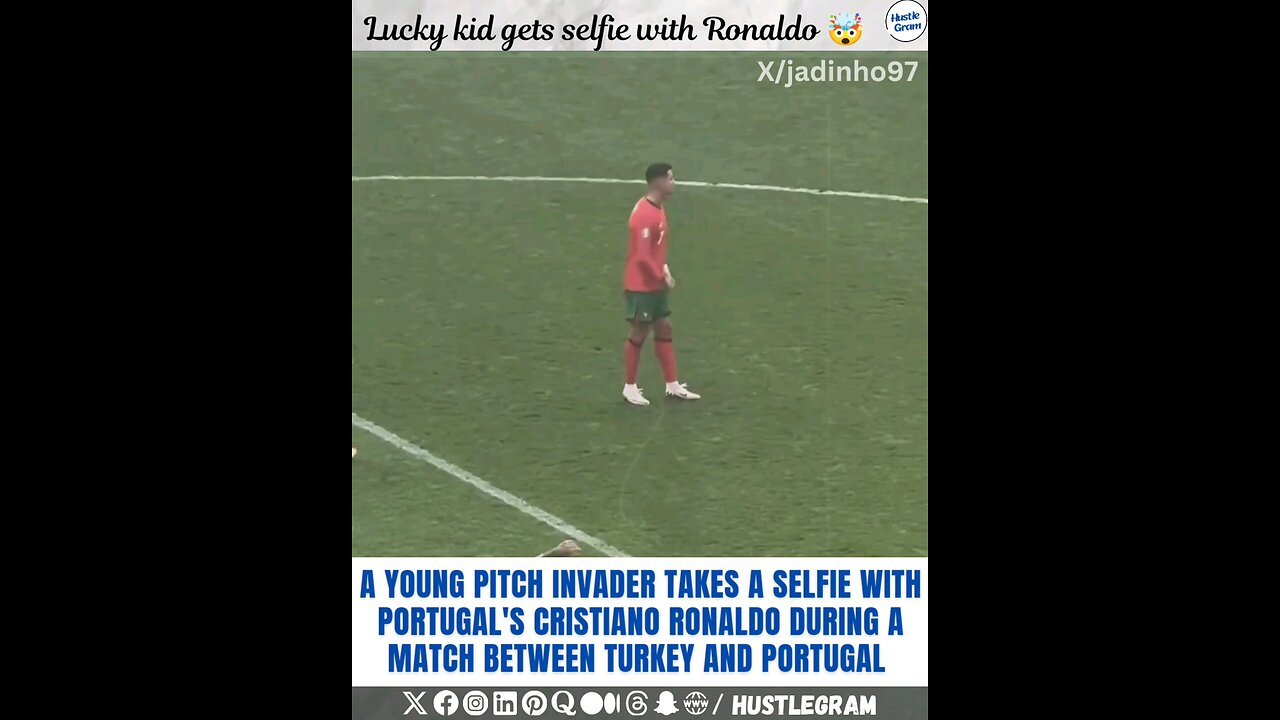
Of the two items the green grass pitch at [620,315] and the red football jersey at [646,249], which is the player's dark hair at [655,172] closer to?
the red football jersey at [646,249]

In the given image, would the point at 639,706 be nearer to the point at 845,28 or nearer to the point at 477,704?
the point at 477,704

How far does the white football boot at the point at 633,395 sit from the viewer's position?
19484 millimetres

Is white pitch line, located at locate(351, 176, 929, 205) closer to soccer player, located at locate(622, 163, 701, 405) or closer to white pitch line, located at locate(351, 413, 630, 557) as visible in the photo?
soccer player, located at locate(622, 163, 701, 405)

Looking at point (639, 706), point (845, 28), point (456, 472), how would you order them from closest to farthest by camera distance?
1. point (639, 706)
2. point (845, 28)
3. point (456, 472)

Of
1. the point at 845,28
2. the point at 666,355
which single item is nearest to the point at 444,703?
the point at 666,355

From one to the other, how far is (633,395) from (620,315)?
2.70 ft

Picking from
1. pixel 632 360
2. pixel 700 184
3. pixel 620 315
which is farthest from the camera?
pixel 700 184

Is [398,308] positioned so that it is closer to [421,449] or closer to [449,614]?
[421,449]

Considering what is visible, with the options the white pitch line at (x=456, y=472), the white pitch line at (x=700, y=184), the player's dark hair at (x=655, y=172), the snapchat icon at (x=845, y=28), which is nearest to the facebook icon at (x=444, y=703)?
the white pitch line at (x=456, y=472)

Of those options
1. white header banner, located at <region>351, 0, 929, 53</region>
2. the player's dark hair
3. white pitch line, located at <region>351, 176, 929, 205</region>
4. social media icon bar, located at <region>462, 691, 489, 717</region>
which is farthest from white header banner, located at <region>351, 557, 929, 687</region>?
white header banner, located at <region>351, 0, 929, 53</region>

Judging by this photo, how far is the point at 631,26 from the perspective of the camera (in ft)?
59.6

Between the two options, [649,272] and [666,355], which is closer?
[649,272]

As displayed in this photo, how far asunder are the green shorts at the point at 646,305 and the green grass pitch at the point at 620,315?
323 millimetres

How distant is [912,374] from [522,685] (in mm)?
4082
